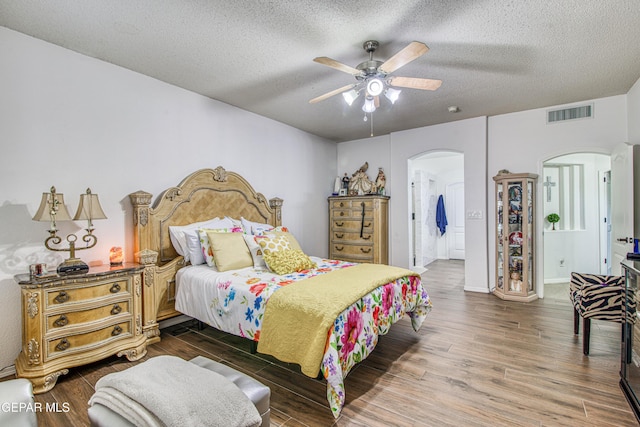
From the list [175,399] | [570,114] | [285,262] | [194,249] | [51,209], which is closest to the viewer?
[175,399]

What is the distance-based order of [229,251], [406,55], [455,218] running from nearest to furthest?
1. [406,55]
2. [229,251]
3. [455,218]

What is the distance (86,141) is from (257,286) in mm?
2085

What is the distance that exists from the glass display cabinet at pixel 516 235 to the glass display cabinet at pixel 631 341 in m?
2.16

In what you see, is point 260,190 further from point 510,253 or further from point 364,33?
point 510,253

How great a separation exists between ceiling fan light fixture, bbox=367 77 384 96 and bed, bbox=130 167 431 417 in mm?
1595

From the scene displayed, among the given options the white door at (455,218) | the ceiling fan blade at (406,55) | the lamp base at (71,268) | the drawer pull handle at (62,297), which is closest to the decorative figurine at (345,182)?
the ceiling fan blade at (406,55)

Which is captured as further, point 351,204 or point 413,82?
point 351,204

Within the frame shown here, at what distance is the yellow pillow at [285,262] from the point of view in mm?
3002

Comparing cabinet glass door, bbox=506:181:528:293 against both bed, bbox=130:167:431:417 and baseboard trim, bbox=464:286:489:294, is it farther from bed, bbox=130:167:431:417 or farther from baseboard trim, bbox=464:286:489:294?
bed, bbox=130:167:431:417

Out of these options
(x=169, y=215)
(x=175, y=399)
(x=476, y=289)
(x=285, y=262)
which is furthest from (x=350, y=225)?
(x=175, y=399)

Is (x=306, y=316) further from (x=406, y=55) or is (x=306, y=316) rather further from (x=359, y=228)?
(x=359, y=228)

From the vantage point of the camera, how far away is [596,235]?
5.16 metres

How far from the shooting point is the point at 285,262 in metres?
3.05

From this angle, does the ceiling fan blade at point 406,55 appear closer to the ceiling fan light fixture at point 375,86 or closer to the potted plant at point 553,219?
the ceiling fan light fixture at point 375,86
